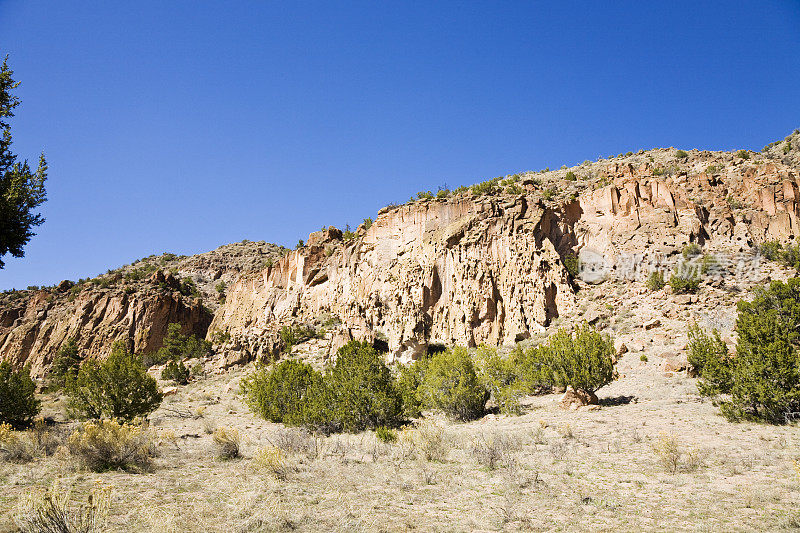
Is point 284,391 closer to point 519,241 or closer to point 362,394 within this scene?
point 362,394

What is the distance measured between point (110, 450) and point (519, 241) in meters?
35.6

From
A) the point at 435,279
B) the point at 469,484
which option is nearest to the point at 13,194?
the point at 469,484

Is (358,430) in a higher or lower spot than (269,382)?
lower

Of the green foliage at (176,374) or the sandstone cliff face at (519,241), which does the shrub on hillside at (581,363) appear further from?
the green foliage at (176,374)

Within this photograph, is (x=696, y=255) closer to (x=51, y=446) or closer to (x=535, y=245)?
(x=535, y=245)

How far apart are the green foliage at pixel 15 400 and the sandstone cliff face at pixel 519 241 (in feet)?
74.1

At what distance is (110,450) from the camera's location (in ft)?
36.4

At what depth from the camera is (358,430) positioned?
1809cm

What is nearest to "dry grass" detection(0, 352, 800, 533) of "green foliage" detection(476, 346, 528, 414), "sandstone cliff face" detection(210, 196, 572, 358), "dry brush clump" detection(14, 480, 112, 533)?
"dry brush clump" detection(14, 480, 112, 533)

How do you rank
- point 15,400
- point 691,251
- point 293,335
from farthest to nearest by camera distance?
point 293,335 < point 691,251 < point 15,400

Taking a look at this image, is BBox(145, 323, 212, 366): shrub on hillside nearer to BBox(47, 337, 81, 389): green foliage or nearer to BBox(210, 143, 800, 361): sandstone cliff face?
BBox(210, 143, 800, 361): sandstone cliff face

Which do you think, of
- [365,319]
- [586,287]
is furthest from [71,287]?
[586,287]

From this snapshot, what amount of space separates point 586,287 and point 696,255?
29.5 feet

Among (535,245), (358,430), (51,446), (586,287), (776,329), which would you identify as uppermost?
(535,245)
